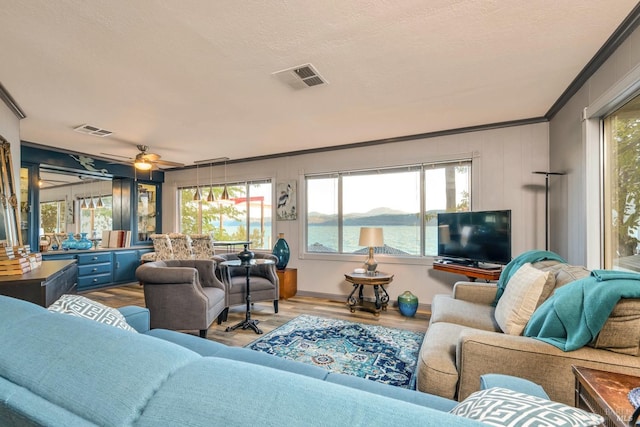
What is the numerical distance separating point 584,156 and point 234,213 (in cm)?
519

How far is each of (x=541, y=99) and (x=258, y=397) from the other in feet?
12.3

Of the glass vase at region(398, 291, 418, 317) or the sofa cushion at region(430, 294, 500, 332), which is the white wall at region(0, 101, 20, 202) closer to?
the sofa cushion at region(430, 294, 500, 332)

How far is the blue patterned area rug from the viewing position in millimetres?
2393

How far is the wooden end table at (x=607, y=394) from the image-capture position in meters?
0.87

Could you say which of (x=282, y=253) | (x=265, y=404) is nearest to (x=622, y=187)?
(x=265, y=404)

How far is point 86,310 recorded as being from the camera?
4.46 feet

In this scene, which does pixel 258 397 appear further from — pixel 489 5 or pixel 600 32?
pixel 600 32

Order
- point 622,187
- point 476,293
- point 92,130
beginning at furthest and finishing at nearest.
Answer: point 92,130 → point 476,293 → point 622,187

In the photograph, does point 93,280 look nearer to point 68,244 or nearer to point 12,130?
point 68,244

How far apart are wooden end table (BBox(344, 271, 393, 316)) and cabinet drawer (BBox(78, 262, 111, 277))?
4.45 m

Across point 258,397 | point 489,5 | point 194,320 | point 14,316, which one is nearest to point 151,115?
point 194,320

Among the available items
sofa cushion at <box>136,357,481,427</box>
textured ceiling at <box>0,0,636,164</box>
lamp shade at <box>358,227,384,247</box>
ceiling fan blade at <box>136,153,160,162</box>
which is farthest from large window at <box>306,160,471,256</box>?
sofa cushion at <box>136,357,481,427</box>

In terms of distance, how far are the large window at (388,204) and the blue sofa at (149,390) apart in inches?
155

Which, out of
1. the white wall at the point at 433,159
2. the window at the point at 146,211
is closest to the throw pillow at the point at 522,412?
the white wall at the point at 433,159
